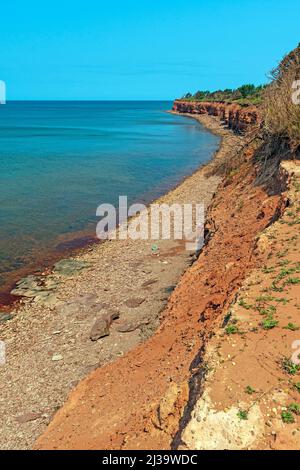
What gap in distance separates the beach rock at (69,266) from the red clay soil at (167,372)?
7009 millimetres

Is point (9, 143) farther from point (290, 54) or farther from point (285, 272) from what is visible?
point (285, 272)

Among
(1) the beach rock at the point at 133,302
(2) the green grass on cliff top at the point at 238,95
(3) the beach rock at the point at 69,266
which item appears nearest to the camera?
(1) the beach rock at the point at 133,302

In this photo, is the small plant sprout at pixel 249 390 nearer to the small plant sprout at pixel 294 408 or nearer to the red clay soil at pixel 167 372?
the small plant sprout at pixel 294 408

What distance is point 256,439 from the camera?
495 cm

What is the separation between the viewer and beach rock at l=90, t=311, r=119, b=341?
1242 cm

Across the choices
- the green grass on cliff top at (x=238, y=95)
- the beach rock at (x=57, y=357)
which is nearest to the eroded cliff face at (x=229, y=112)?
the green grass on cliff top at (x=238, y=95)

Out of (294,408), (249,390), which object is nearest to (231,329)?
(249,390)

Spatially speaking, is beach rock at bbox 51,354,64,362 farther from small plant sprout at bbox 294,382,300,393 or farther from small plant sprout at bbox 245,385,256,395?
small plant sprout at bbox 294,382,300,393

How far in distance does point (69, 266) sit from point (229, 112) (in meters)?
67.6

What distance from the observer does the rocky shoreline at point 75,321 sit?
10133 mm

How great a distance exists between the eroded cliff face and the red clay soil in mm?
8993

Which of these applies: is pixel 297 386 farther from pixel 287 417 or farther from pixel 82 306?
pixel 82 306

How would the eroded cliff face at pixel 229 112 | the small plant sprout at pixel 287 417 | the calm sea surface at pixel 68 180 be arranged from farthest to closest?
the eroded cliff face at pixel 229 112
the calm sea surface at pixel 68 180
the small plant sprout at pixel 287 417

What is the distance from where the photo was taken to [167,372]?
761 centimetres
